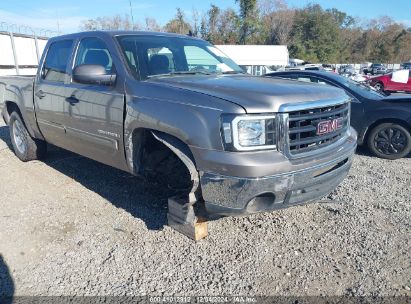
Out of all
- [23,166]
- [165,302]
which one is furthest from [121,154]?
[23,166]

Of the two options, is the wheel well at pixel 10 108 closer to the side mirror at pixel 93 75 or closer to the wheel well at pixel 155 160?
the side mirror at pixel 93 75

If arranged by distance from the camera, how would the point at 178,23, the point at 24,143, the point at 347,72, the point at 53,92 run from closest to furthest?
the point at 53,92 → the point at 24,143 → the point at 347,72 → the point at 178,23

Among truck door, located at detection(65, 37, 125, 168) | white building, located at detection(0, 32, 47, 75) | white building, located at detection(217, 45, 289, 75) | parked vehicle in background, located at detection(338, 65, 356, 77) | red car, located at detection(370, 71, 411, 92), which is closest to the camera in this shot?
truck door, located at detection(65, 37, 125, 168)

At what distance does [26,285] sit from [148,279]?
975 millimetres

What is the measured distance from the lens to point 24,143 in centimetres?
598

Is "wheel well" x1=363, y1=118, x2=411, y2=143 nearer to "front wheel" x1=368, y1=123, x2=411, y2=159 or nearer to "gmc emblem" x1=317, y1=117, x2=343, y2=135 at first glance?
"front wheel" x1=368, y1=123, x2=411, y2=159

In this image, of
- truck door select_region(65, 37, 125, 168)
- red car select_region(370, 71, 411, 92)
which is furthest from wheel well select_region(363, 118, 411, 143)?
red car select_region(370, 71, 411, 92)

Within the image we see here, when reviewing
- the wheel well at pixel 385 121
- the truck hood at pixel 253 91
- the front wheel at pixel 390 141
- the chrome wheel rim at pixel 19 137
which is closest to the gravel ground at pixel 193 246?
the chrome wheel rim at pixel 19 137

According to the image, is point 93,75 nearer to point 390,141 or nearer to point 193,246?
point 193,246

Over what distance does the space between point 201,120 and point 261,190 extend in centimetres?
71

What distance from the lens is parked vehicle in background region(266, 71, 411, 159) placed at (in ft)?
20.4

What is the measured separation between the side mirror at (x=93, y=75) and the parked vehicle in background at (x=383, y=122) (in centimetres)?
466

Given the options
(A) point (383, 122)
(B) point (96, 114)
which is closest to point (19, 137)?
(B) point (96, 114)

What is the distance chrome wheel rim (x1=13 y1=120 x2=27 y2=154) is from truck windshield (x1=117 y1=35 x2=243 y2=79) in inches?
123
